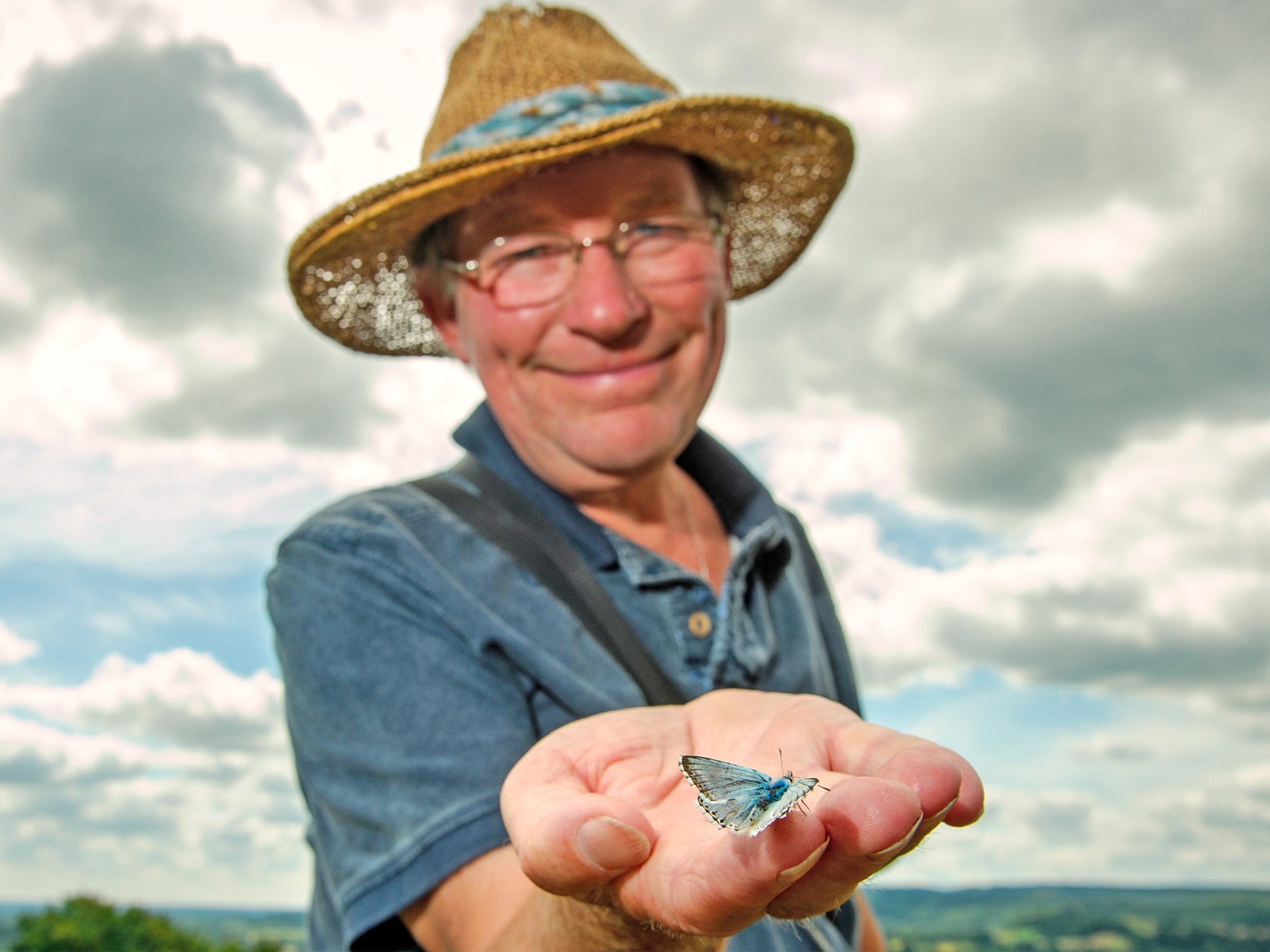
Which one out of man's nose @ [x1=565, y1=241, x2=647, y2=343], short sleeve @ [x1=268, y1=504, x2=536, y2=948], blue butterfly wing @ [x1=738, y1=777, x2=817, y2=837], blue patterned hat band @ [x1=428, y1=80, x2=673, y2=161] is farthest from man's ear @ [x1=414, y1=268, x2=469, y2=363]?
blue butterfly wing @ [x1=738, y1=777, x2=817, y2=837]

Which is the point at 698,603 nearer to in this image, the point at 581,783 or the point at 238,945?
the point at 581,783

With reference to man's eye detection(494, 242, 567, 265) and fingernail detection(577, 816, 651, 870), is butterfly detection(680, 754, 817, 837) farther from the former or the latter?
man's eye detection(494, 242, 567, 265)

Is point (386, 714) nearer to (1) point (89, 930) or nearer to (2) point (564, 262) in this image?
(2) point (564, 262)

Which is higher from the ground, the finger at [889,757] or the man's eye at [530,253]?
the man's eye at [530,253]

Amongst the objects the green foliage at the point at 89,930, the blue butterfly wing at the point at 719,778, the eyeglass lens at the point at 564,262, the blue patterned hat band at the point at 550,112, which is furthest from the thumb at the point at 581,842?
the green foliage at the point at 89,930

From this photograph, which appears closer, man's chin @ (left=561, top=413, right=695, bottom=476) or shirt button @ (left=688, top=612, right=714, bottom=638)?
shirt button @ (left=688, top=612, right=714, bottom=638)

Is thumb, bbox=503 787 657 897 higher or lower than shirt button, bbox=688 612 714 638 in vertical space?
lower

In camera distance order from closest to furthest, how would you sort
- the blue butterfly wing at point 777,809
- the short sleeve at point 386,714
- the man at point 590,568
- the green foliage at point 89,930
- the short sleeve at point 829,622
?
the blue butterfly wing at point 777,809
the man at point 590,568
the short sleeve at point 386,714
the short sleeve at point 829,622
the green foliage at point 89,930

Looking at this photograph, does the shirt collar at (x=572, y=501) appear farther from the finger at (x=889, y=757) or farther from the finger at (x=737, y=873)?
the finger at (x=737, y=873)

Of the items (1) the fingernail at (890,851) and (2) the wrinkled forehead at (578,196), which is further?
(2) the wrinkled forehead at (578,196)
